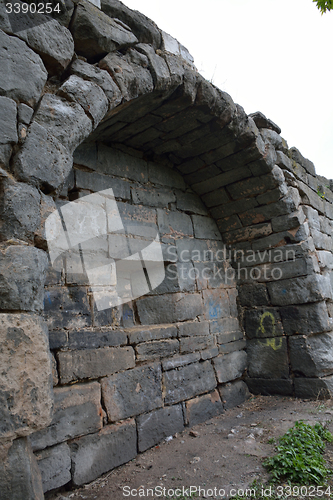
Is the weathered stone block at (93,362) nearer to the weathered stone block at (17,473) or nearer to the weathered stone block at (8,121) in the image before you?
the weathered stone block at (17,473)

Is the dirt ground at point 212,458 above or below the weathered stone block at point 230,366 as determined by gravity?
below

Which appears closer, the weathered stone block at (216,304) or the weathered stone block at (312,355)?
the weathered stone block at (312,355)

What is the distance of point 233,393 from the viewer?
13.3 ft

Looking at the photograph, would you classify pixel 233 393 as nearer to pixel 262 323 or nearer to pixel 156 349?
pixel 262 323

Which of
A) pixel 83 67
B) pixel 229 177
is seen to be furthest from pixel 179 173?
pixel 83 67

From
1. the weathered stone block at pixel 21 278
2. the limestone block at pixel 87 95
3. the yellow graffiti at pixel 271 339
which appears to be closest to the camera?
the weathered stone block at pixel 21 278

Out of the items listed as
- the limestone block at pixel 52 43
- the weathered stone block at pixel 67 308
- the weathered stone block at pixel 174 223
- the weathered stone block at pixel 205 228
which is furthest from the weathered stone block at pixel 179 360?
the limestone block at pixel 52 43

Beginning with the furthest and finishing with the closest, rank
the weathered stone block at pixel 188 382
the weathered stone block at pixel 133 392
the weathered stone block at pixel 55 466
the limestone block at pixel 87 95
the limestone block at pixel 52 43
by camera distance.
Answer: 1. the weathered stone block at pixel 188 382
2. the weathered stone block at pixel 133 392
3. the weathered stone block at pixel 55 466
4. the limestone block at pixel 87 95
5. the limestone block at pixel 52 43

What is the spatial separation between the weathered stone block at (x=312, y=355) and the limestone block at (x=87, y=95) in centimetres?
340

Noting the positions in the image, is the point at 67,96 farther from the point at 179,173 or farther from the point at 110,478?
the point at 110,478

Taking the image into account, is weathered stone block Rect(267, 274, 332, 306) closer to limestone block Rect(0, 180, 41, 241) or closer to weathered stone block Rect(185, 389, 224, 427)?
weathered stone block Rect(185, 389, 224, 427)

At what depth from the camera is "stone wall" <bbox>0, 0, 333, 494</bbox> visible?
5.49 ft

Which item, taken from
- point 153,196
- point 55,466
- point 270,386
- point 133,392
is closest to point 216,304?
point 270,386

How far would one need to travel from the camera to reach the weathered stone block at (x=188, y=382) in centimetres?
329
